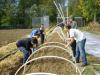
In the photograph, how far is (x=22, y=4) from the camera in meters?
87.4

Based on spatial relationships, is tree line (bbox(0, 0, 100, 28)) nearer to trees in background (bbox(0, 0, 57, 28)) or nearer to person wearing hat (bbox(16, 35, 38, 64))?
trees in background (bbox(0, 0, 57, 28))

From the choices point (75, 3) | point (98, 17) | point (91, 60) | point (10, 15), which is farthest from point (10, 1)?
point (91, 60)

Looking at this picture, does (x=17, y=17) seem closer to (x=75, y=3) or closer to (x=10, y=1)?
(x=10, y=1)

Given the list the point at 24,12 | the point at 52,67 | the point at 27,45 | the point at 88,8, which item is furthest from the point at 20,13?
the point at 52,67

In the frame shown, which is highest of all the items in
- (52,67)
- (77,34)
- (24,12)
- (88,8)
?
(77,34)

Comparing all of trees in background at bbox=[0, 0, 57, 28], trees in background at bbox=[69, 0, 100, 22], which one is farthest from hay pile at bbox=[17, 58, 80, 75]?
trees in background at bbox=[0, 0, 57, 28]

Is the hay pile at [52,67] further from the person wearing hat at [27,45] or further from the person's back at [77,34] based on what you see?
the person's back at [77,34]

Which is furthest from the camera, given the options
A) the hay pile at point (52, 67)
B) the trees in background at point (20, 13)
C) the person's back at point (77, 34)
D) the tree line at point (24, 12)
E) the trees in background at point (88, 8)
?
the trees in background at point (20, 13)

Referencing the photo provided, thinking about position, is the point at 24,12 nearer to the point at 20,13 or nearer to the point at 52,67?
the point at 20,13

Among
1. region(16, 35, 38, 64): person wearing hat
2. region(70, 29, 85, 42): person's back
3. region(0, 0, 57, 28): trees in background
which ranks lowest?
region(0, 0, 57, 28): trees in background

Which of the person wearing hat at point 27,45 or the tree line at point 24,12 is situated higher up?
the person wearing hat at point 27,45

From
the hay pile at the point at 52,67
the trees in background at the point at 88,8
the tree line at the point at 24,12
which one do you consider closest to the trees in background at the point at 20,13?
the tree line at the point at 24,12

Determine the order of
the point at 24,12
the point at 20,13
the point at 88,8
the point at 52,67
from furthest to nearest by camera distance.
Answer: the point at 24,12 < the point at 20,13 < the point at 88,8 < the point at 52,67

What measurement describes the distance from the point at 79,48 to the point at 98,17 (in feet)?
179
